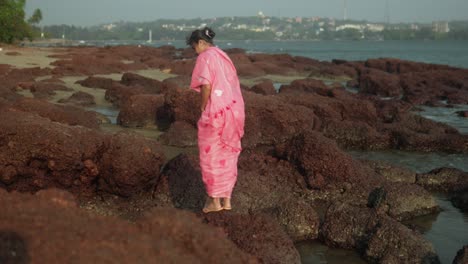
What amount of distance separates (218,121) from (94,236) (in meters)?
2.46

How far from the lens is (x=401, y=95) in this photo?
22.7 metres

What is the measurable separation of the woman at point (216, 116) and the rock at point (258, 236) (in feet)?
2.42

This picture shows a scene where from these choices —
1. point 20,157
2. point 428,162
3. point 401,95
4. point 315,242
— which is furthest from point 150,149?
point 401,95

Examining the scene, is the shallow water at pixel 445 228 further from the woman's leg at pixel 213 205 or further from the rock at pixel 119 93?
the rock at pixel 119 93

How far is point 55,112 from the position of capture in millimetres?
8758

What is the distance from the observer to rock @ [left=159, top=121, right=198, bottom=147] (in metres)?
9.60

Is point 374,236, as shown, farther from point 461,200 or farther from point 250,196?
point 461,200

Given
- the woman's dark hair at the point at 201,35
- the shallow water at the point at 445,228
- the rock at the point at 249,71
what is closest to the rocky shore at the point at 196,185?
the shallow water at the point at 445,228

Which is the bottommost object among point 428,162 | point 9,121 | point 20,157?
point 428,162

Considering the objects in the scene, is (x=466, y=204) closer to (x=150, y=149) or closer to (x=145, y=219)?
(x=150, y=149)

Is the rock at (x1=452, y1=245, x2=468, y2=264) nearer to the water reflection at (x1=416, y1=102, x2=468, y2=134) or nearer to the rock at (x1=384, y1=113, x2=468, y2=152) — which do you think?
the rock at (x1=384, y1=113, x2=468, y2=152)

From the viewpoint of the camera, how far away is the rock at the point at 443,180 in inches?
296

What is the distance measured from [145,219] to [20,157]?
314 centimetres

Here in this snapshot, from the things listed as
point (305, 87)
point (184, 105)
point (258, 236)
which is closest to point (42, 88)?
point (184, 105)
